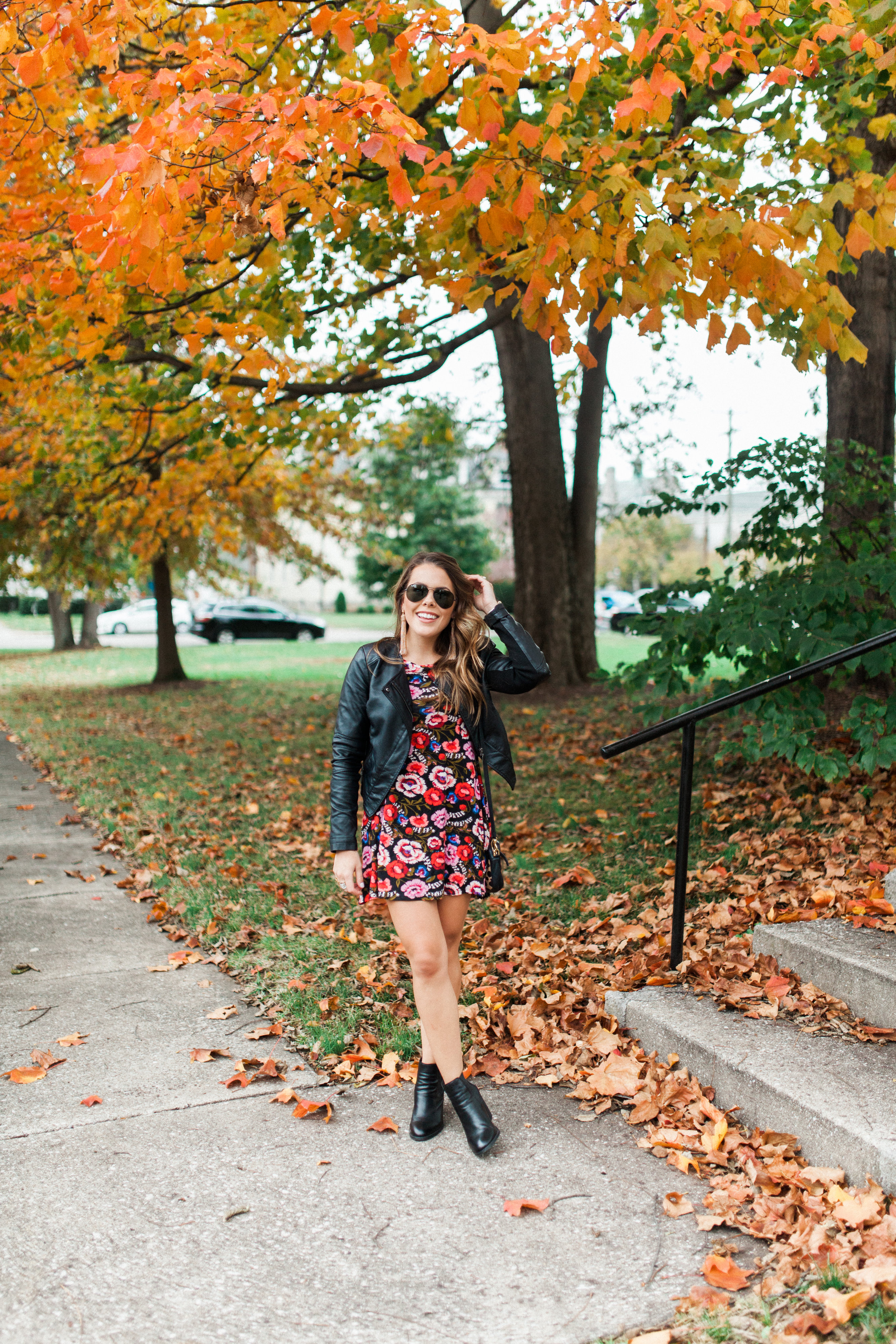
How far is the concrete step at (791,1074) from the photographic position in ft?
9.75

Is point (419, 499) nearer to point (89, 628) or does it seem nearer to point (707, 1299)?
point (89, 628)

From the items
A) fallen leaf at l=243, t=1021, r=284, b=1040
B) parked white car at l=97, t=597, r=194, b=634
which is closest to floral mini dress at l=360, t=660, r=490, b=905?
fallen leaf at l=243, t=1021, r=284, b=1040

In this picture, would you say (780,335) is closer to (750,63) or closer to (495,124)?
(750,63)

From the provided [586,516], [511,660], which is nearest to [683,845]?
[511,660]

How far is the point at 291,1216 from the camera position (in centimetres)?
297

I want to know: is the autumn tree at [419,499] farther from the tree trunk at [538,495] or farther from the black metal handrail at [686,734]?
the black metal handrail at [686,734]

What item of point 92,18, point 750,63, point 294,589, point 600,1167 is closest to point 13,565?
point 92,18

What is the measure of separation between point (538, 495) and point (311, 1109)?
8648 millimetres

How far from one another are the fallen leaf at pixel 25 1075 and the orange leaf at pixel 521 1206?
1.81 meters

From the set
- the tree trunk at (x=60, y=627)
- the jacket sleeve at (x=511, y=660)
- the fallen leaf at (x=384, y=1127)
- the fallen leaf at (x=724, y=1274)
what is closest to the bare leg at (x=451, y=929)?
the fallen leaf at (x=384, y=1127)

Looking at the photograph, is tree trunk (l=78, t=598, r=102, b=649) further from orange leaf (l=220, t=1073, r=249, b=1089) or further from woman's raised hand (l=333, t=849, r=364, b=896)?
woman's raised hand (l=333, t=849, r=364, b=896)

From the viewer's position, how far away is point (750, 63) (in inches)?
194

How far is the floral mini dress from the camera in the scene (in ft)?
10.9

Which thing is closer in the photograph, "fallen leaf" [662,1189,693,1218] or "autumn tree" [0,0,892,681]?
"fallen leaf" [662,1189,693,1218]
